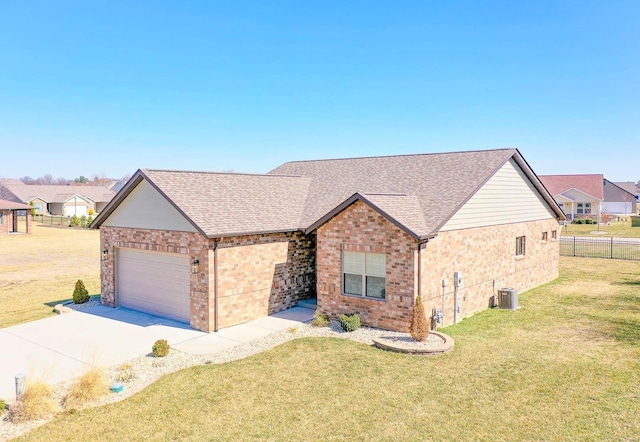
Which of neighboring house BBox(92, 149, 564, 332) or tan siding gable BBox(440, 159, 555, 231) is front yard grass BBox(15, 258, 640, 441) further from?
tan siding gable BBox(440, 159, 555, 231)

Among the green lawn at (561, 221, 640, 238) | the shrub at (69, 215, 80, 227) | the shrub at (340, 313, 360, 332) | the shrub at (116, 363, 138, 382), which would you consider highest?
the shrub at (69, 215, 80, 227)

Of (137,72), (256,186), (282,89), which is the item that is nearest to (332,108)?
(282,89)

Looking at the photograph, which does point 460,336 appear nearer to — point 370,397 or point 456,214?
point 456,214

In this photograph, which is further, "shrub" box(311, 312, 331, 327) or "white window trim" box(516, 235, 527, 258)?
"white window trim" box(516, 235, 527, 258)

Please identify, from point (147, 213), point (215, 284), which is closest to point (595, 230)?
point (215, 284)

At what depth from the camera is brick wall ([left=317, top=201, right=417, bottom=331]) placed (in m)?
13.6

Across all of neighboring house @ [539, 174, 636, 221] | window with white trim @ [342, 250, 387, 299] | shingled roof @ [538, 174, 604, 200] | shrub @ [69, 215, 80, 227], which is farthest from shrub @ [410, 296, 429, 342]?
shingled roof @ [538, 174, 604, 200]

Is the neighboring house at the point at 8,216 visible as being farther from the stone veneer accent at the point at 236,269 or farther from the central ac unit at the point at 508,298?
the central ac unit at the point at 508,298

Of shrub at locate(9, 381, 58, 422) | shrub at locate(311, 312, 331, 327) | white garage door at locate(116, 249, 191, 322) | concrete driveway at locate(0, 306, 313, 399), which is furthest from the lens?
white garage door at locate(116, 249, 191, 322)

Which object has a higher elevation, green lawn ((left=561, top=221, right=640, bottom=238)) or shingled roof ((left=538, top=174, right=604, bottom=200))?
shingled roof ((left=538, top=174, right=604, bottom=200))

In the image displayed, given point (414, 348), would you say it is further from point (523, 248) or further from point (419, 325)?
point (523, 248)

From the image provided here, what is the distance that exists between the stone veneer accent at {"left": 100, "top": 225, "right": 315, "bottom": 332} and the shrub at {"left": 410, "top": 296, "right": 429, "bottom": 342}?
18.8ft

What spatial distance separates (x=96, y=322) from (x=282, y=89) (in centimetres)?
2253

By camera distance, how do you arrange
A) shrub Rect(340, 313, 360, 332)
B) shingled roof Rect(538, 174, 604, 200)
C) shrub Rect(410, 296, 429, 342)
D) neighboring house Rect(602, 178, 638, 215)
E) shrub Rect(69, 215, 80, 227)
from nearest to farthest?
shrub Rect(410, 296, 429, 342) < shrub Rect(340, 313, 360, 332) < shrub Rect(69, 215, 80, 227) < shingled roof Rect(538, 174, 604, 200) < neighboring house Rect(602, 178, 638, 215)
